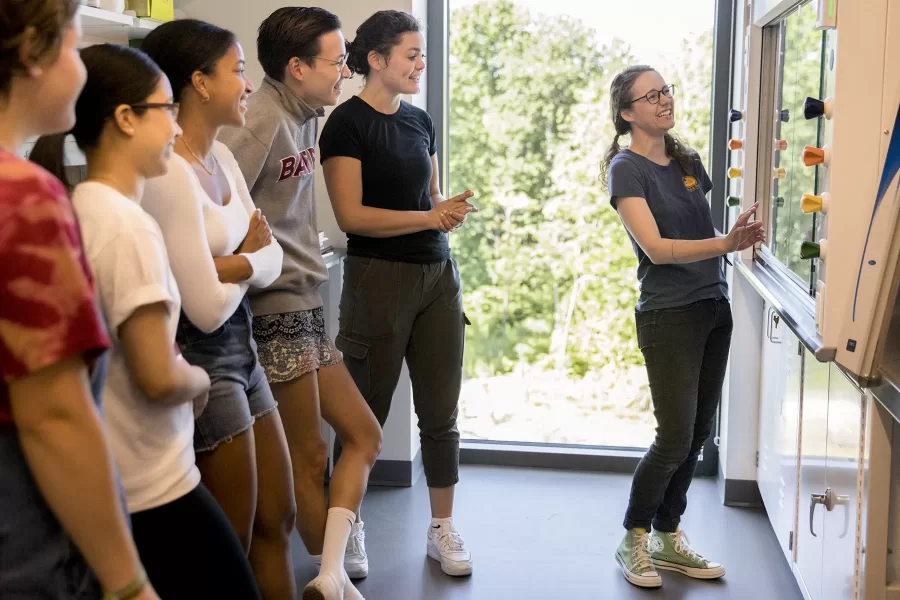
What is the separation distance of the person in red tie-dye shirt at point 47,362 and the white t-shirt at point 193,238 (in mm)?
428

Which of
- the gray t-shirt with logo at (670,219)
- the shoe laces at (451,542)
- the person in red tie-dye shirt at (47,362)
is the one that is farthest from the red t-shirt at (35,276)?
the shoe laces at (451,542)

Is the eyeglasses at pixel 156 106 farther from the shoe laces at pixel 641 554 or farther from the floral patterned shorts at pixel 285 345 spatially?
the shoe laces at pixel 641 554

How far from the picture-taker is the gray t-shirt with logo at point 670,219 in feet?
8.00

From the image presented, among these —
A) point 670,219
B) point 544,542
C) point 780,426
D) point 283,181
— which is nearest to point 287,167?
point 283,181

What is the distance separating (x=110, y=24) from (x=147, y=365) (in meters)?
1.88

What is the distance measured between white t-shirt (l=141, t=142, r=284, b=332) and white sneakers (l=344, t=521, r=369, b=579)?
1.24 m

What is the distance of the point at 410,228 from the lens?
8.31 ft

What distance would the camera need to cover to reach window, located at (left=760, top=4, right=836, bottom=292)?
7.67ft

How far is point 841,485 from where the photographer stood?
6.40 ft

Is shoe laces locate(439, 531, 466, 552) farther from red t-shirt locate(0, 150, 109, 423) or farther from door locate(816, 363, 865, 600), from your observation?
red t-shirt locate(0, 150, 109, 423)

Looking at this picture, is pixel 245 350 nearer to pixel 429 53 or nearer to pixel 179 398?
pixel 179 398

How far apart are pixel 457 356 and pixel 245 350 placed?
1069mm

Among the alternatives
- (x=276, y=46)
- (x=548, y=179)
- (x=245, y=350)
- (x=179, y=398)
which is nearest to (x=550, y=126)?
(x=548, y=179)

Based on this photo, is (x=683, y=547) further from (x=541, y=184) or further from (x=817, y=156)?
(x=541, y=184)
